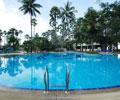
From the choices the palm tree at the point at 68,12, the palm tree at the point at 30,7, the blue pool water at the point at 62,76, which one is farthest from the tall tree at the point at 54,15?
the blue pool water at the point at 62,76

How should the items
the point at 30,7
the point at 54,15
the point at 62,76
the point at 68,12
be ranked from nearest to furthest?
the point at 62,76 < the point at 30,7 < the point at 68,12 < the point at 54,15

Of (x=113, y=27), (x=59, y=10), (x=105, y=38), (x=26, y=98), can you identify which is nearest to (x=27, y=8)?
(x=59, y=10)

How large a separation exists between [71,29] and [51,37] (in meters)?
8.69

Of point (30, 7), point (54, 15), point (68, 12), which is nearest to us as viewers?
point (30, 7)

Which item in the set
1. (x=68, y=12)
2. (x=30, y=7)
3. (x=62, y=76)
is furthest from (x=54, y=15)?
(x=62, y=76)

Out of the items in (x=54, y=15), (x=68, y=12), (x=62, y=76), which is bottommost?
(x=62, y=76)

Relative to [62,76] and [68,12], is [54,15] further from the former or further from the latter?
[62,76]

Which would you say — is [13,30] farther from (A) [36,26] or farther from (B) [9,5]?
(B) [9,5]

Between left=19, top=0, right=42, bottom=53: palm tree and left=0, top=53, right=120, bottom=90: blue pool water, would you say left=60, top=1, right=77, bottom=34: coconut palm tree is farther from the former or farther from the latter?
left=0, top=53, right=120, bottom=90: blue pool water

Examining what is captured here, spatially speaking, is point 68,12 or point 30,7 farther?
point 68,12

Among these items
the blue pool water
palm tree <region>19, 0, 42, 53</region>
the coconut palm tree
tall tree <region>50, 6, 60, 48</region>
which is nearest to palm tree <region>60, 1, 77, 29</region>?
the coconut palm tree

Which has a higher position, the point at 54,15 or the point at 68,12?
the point at 54,15

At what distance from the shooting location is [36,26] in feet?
126

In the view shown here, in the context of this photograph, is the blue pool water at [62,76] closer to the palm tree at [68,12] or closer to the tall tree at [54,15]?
the palm tree at [68,12]
